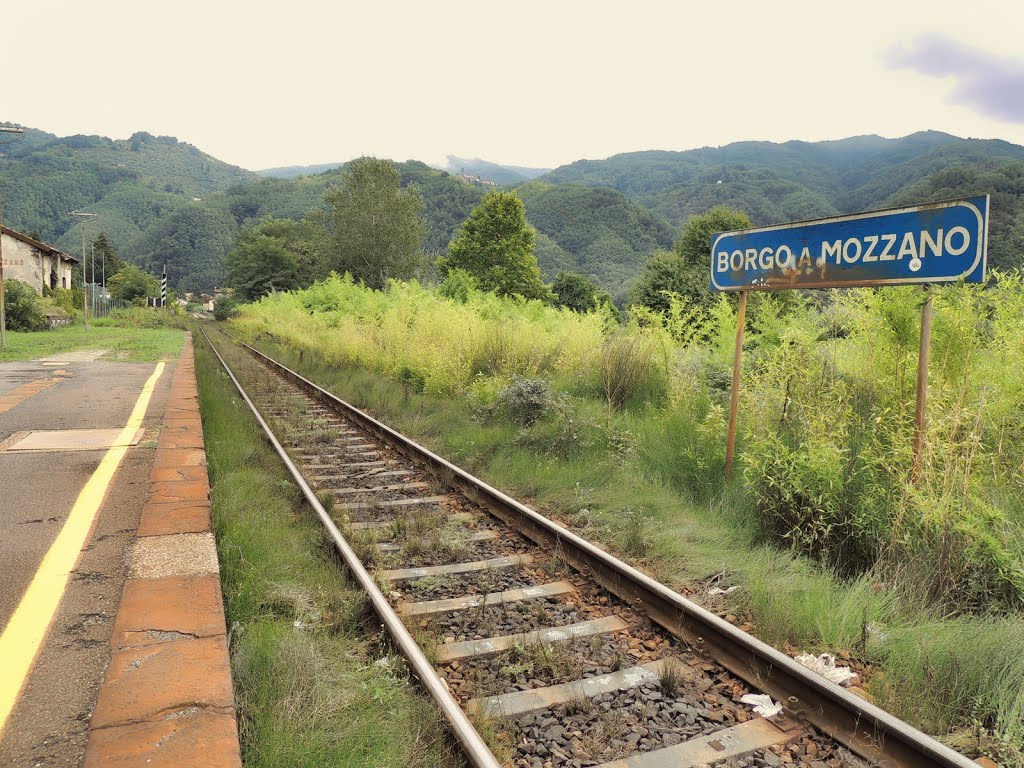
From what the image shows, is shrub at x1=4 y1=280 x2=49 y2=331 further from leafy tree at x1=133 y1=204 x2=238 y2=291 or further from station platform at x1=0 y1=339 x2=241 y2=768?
leafy tree at x1=133 y1=204 x2=238 y2=291

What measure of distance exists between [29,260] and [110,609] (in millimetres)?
65881

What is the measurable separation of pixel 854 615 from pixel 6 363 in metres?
17.6

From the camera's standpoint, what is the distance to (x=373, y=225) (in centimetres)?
4691

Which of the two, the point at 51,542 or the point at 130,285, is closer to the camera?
the point at 51,542

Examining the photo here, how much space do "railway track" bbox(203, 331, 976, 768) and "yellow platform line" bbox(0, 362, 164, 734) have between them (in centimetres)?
151

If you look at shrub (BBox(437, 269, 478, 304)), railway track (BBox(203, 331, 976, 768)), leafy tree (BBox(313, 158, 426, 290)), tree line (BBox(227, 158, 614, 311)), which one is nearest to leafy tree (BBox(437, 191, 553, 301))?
tree line (BBox(227, 158, 614, 311))

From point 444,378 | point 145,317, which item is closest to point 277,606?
point 444,378

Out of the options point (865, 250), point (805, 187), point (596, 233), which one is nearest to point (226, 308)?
point (596, 233)

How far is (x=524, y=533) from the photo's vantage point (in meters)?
5.26

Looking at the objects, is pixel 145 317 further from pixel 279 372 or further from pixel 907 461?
pixel 907 461

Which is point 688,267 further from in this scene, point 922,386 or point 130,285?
point 130,285

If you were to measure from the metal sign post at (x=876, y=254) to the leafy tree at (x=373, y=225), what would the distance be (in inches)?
1693

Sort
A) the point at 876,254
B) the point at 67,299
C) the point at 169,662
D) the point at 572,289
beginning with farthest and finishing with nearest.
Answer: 1. the point at 572,289
2. the point at 67,299
3. the point at 876,254
4. the point at 169,662

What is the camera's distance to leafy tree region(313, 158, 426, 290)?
4691cm
